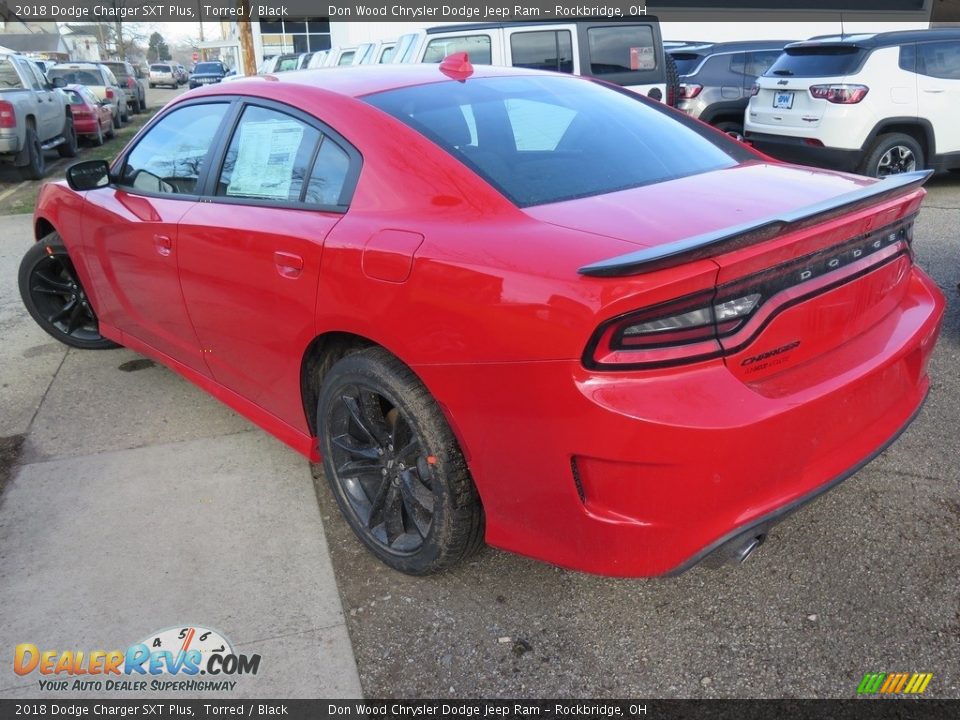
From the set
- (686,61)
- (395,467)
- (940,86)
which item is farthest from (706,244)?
(686,61)

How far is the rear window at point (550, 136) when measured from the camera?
259 cm

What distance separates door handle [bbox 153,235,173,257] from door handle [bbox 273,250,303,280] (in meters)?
0.85

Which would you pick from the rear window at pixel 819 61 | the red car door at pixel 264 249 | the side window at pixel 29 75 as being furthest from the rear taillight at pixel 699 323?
the side window at pixel 29 75

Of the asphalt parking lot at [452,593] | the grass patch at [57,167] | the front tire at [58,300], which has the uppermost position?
the front tire at [58,300]

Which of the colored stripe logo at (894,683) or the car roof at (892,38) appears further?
the car roof at (892,38)

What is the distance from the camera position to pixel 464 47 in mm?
9734

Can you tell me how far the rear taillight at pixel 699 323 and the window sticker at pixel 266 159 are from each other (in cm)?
148

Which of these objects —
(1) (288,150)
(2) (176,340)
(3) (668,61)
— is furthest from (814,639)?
(3) (668,61)

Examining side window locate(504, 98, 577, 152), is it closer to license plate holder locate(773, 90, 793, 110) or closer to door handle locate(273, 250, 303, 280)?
door handle locate(273, 250, 303, 280)

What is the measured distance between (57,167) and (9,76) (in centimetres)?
204

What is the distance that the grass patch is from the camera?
10.5 metres

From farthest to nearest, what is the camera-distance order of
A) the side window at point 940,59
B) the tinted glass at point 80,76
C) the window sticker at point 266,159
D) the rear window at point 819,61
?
the tinted glass at point 80,76
the side window at point 940,59
the rear window at point 819,61
the window sticker at point 266,159

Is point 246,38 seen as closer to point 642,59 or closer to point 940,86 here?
point 642,59

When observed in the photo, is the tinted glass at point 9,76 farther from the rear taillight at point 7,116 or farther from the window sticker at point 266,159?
the window sticker at point 266,159
